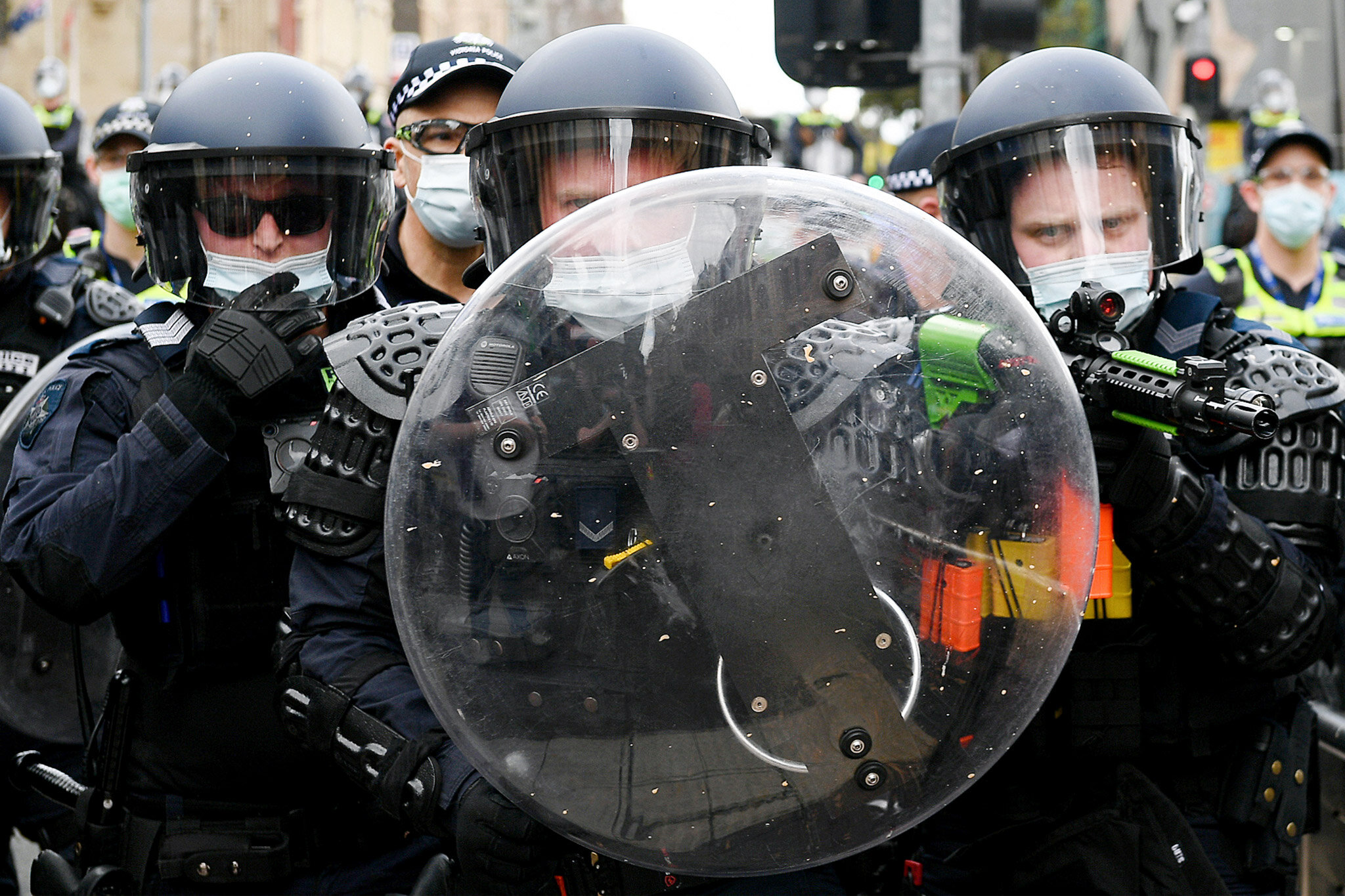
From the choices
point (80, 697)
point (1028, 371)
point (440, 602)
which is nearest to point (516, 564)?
point (440, 602)

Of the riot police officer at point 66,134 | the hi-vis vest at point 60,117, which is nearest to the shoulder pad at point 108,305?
the riot police officer at point 66,134

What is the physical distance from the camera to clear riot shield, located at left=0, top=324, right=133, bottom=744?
3.07 m

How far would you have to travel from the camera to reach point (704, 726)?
1820mm

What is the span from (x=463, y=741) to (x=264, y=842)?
3.02 feet

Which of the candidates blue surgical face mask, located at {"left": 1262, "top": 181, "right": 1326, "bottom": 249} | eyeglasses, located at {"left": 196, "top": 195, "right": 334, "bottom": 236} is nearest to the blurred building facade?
blue surgical face mask, located at {"left": 1262, "top": 181, "right": 1326, "bottom": 249}

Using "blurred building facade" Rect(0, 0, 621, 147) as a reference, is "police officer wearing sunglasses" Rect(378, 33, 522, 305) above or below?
below

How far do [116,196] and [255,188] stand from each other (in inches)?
149

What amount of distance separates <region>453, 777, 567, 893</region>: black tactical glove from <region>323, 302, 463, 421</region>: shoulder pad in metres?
0.59

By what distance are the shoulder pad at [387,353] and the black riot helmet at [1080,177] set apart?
1.01 m

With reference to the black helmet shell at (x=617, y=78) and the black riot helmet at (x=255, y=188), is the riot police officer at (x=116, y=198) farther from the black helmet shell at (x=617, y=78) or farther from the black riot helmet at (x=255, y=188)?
the black helmet shell at (x=617, y=78)

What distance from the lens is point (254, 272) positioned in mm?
2723

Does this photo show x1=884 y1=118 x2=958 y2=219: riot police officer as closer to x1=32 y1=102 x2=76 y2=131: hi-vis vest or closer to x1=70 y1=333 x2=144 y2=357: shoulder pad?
x1=70 y1=333 x2=144 y2=357: shoulder pad

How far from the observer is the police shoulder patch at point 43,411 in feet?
8.92

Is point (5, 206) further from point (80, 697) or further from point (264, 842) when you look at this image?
point (264, 842)
